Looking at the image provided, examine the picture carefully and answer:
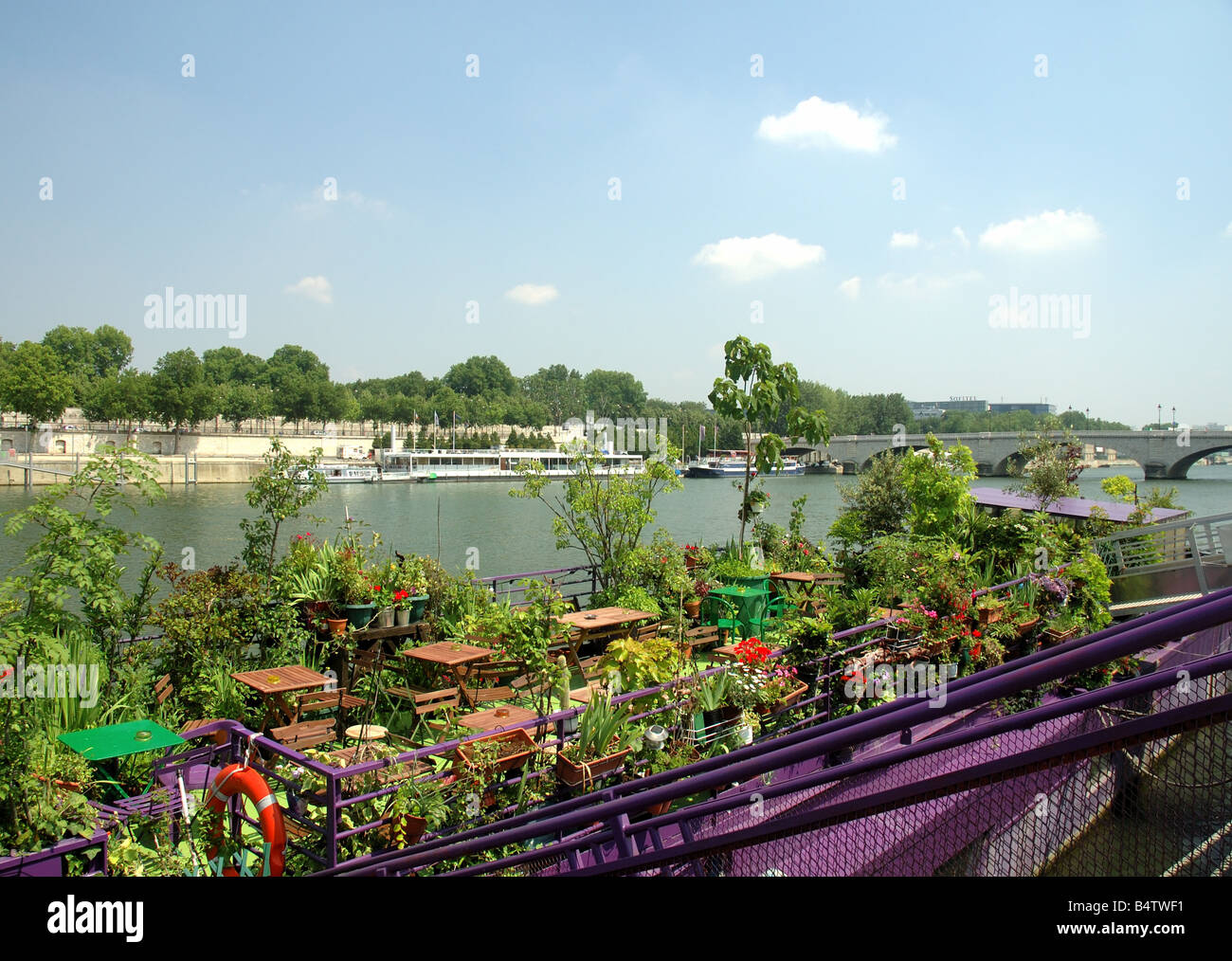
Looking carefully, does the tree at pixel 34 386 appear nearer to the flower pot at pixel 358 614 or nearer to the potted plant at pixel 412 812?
the flower pot at pixel 358 614

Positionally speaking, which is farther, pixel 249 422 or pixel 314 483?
pixel 249 422

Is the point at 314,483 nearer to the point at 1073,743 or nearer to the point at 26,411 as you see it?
the point at 1073,743

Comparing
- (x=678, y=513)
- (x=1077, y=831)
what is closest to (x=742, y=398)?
(x=1077, y=831)

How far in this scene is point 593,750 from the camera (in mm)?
5352

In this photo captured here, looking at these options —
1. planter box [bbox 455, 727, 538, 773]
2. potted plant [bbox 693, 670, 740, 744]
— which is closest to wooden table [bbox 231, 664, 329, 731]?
planter box [bbox 455, 727, 538, 773]

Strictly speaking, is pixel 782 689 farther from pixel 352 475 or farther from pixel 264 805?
pixel 352 475

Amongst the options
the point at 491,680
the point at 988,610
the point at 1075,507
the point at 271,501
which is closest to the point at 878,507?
the point at 1075,507

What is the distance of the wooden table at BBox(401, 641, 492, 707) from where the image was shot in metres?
6.98

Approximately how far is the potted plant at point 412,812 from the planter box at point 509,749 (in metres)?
0.26

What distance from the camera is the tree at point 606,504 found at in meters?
11.1

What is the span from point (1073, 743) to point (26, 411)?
80.2 m

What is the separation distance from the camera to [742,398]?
13125 millimetres

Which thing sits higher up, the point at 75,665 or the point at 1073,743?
the point at 1073,743

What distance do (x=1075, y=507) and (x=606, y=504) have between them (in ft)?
28.1
